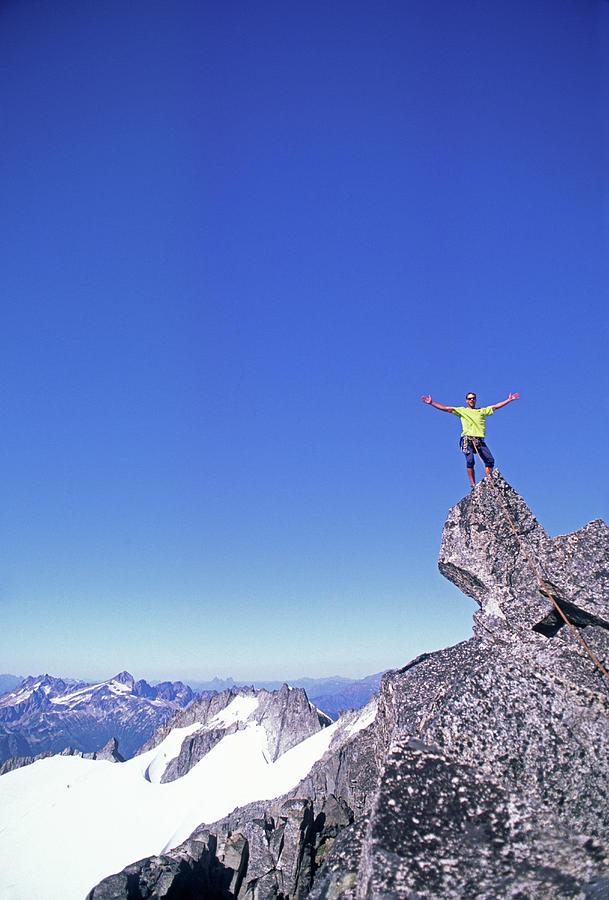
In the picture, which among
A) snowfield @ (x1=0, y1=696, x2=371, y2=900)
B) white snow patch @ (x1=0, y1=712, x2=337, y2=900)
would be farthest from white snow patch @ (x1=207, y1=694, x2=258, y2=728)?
white snow patch @ (x1=0, y1=712, x2=337, y2=900)

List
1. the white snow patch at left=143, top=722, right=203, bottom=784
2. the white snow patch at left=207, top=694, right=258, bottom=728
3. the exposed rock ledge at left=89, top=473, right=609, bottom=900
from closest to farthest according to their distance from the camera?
the exposed rock ledge at left=89, top=473, right=609, bottom=900, the white snow patch at left=143, top=722, right=203, bottom=784, the white snow patch at left=207, top=694, right=258, bottom=728

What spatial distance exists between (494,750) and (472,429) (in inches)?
339

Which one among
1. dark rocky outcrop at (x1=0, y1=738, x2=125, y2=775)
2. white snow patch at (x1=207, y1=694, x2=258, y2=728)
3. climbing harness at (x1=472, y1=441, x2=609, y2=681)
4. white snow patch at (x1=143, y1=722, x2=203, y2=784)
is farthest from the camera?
white snow patch at (x1=207, y1=694, x2=258, y2=728)

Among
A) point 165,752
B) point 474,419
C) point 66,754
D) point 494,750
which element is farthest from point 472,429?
point 66,754

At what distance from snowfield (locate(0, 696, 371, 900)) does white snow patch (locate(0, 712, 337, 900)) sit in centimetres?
23

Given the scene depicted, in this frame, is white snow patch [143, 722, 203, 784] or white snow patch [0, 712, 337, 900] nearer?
white snow patch [0, 712, 337, 900]

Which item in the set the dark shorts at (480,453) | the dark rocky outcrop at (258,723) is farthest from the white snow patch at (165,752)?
the dark shorts at (480,453)

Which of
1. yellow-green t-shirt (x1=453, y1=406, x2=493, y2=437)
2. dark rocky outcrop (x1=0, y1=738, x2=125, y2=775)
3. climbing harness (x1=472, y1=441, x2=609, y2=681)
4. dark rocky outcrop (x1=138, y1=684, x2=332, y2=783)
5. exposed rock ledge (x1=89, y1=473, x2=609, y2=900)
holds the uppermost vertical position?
yellow-green t-shirt (x1=453, y1=406, x2=493, y2=437)

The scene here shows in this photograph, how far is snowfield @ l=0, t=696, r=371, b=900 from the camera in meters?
83.6

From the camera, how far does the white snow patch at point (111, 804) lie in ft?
274

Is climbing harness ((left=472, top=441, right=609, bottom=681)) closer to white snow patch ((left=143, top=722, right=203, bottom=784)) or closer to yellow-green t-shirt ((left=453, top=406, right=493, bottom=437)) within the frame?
yellow-green t-shirt ((left=453, top=406, right=493, bottom=437))

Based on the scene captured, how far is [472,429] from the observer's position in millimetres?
13602

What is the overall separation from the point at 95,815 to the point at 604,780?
5496 inches

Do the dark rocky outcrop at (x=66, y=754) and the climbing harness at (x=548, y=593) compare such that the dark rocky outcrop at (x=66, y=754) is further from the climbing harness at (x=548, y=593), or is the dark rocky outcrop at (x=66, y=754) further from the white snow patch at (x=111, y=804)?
the climbing harness at (x=548, y=593)
